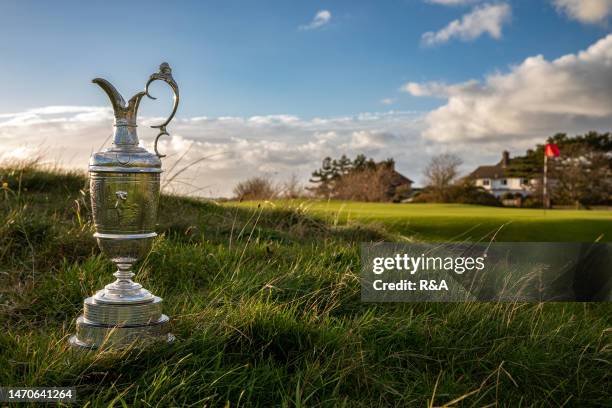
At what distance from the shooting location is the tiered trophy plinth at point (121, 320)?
282 cm

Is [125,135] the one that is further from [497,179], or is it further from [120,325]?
[497,179]

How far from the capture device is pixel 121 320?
285 cm

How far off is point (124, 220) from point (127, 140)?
39 cm

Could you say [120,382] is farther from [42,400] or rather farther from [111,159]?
[111,159]

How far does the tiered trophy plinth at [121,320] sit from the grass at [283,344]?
11 centimetres

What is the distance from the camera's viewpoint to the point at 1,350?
9.75 feet

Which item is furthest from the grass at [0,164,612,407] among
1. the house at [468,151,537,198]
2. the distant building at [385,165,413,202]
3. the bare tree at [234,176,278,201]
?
the house at [468,151,537,198]

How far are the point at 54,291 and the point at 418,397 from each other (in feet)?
8.31

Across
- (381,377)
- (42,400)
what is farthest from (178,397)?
(381,377)

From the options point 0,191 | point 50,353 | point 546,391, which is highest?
point 0,191

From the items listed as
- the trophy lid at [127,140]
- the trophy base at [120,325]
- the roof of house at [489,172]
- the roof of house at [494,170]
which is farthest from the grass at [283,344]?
the roof of house at [494,170]

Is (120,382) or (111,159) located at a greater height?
(111,159)

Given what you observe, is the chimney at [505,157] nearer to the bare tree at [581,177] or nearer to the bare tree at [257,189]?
the bare tree at [581,177]

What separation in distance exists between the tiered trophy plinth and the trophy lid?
1.79 feet
